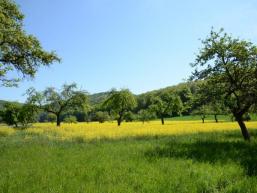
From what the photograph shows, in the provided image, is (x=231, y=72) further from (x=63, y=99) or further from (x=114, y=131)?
(x=63, y=99)

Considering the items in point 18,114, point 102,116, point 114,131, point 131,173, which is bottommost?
point 131,173

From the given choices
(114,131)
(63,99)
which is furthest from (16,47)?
(63,99)

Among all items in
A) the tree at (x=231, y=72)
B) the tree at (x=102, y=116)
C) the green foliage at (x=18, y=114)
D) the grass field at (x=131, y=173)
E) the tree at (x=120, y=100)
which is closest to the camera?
the grass field at (x=131, y=173)

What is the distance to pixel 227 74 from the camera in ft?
69.6

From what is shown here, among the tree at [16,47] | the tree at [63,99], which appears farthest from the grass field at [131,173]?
the tree at [63,99]

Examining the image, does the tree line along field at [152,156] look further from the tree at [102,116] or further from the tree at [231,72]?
the tree at [102,116]

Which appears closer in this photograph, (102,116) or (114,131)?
(114,131)

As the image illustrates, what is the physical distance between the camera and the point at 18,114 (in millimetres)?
73938

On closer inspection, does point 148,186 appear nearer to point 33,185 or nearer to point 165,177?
point 165,177

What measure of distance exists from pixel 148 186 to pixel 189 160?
457cm

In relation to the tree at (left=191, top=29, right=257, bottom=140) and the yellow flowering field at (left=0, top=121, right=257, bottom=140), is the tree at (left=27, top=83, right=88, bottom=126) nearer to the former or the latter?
the yellow flowering field at (left=0, top=121, right=257, bottom=140)

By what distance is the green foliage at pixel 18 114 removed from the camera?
60.8m

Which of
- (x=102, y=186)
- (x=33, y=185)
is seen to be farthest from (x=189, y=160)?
(x=33, y=185)

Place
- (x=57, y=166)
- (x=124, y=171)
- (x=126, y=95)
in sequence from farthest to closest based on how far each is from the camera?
(x=126, y=95), (x=57, y=166), (x=124, y=171)
